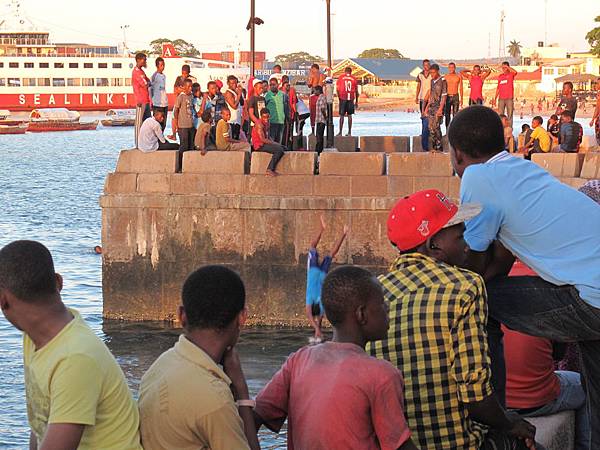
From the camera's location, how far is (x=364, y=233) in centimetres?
1756

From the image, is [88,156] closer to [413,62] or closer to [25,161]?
[25,161]

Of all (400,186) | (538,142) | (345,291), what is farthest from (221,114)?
(345,291)

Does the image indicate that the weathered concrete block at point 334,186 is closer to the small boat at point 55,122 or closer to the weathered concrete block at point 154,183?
the weathered concrete block at point 154,183

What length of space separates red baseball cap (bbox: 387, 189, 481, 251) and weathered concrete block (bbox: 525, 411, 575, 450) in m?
1.12

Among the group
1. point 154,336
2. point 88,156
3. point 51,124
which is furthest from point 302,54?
point 154,336

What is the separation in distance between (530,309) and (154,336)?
550 inches

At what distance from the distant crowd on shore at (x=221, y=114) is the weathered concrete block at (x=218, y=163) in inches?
6.0

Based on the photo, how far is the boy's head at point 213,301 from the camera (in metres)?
3.90

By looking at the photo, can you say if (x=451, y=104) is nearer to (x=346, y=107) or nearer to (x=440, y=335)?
(x=346, y=107)

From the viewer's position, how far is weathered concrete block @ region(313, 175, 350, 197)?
57.5 feet

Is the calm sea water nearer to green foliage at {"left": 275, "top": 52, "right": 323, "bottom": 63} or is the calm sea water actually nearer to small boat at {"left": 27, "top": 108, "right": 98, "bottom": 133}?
small boat at {"left": 27, "top": 108, "right": 98, "bottom": 133}

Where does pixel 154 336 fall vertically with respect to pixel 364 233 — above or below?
below

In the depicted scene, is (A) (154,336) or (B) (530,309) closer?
(B) (530,309)

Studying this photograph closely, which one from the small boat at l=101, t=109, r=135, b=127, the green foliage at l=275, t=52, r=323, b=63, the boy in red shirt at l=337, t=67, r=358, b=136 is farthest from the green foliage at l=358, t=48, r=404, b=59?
the boy in red shirt at l=337, t=67, r=358, b=136
